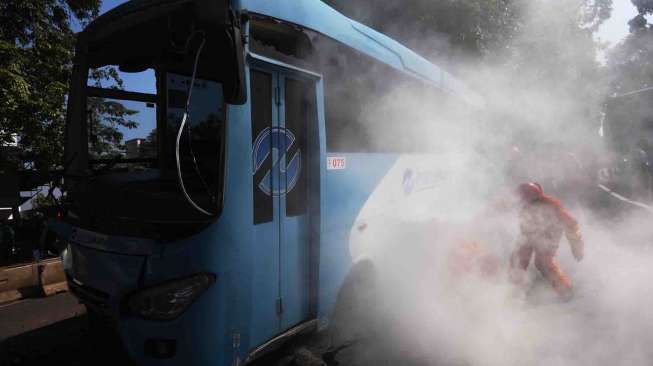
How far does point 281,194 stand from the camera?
9.97 feet

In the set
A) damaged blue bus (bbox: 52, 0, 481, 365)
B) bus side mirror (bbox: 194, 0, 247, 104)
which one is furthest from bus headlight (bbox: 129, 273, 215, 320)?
bus side mirror (bbox: 194, 0, 247, 104)

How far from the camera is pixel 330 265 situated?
3426 millimetres

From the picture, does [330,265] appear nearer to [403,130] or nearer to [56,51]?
[403,130]

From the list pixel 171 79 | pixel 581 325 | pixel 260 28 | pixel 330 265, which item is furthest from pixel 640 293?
pixel 171 79

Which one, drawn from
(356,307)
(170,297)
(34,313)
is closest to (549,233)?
(356,307)

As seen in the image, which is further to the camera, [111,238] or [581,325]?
[581,325]

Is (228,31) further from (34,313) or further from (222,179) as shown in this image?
(34,313)

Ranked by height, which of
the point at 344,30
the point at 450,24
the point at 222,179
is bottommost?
the point at 222,179

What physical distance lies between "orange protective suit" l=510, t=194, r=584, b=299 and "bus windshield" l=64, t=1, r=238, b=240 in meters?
4.14

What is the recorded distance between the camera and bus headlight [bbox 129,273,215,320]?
8.00 ft

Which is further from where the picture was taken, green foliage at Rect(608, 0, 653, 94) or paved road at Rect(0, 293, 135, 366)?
green foliage at Rect(608, 0, 653, 94)

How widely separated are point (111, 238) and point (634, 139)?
1545 centimetres

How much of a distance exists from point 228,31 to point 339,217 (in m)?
1.79

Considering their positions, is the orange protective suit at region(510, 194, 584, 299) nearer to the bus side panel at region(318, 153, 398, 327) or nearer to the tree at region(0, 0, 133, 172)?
the bus side panel at region(318, 153, 398, 327)
